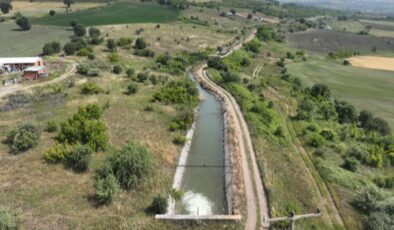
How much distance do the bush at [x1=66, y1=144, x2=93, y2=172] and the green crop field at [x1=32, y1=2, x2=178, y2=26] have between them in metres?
93.7

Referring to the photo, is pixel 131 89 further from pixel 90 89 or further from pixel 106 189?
pixel 106 189

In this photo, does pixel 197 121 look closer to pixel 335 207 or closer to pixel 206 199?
pixel 206 199

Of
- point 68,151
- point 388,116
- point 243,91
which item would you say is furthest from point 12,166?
point 388,116

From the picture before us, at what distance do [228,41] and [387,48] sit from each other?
7706 cm

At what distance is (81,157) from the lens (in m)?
32.5

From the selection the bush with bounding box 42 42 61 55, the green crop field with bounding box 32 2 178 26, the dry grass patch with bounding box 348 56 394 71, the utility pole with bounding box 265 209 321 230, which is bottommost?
the utility pole with bounding box 265 209 321 230

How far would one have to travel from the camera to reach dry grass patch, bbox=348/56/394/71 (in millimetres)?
108725

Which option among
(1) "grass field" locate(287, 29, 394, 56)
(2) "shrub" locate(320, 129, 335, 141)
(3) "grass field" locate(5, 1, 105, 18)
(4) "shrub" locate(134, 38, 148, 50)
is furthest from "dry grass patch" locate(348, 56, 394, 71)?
(3) "grass field" locate(5, 1, 105, 18)

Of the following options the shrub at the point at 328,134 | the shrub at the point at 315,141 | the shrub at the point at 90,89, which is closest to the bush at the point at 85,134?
the shrub at the point at 90,89

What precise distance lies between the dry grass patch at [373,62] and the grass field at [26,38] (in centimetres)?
9211

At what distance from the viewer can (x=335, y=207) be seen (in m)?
31.7

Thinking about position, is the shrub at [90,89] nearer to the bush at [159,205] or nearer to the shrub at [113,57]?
the shrub at [113,57]

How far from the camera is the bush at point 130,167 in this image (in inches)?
1189

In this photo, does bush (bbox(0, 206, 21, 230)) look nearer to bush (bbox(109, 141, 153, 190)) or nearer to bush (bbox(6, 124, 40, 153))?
bush (bbox(109, 141, 153, 190))
